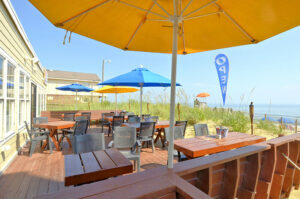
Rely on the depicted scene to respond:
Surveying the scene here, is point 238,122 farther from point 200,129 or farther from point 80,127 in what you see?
point 80,127

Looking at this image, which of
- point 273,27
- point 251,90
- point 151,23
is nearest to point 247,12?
point 273,27

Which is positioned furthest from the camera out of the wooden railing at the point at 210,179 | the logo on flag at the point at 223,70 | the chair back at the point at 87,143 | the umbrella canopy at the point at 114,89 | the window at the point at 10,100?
the umbrella canopy at the point at 114,89

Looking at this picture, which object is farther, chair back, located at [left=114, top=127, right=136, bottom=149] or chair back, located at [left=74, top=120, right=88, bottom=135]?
chair back, located at [left=74, top=120, right=88, bottom=135]

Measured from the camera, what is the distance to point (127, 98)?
12.8 meters

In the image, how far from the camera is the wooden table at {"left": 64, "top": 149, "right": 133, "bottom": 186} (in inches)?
61.4

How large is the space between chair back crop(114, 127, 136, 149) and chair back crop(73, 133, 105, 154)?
43 centimetres

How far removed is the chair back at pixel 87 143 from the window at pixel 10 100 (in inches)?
97.5

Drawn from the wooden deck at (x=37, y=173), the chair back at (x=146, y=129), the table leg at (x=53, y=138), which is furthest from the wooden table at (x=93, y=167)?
the table leg at (x=53, y=138)

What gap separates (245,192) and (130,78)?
365 cm

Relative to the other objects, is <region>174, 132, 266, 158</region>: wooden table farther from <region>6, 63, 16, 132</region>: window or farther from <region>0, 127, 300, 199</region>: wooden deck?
<region>6, 63, 16, 132</region>: window

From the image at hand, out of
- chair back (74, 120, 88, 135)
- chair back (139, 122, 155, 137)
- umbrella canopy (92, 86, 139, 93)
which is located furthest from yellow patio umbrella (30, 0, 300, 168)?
umbrella canopy (92, 86, 139, 93)

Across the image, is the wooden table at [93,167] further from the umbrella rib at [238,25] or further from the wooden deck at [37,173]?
the umbrella rib at [238,25]

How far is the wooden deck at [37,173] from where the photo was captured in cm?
261

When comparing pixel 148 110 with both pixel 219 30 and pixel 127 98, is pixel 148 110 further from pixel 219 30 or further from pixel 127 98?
pixel 219 30
